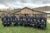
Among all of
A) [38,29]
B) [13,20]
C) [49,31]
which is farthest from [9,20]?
[49,31]

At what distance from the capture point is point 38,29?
1434 centimetres

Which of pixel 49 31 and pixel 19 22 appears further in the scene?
pixel 19 22

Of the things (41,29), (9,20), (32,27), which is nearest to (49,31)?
(41,29)

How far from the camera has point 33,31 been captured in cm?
1350

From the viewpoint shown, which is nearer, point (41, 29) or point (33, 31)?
point (33, 31)

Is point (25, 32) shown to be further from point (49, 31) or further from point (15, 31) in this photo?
point (49, 31)

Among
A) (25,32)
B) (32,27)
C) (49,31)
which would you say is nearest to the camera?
(25,32)

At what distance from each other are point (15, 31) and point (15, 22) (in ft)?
8.47

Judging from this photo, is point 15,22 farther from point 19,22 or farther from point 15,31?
point 15,31

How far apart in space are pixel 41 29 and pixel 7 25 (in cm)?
338

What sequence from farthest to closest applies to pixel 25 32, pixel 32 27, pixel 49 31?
pixel 32 27 < pixel 49 31 < pixel 25 32

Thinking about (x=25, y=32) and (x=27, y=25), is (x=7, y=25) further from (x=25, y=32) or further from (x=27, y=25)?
(x=25, y=32)

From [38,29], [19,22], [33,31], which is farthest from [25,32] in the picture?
[19,22]

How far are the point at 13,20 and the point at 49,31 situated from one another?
3.71 meters
